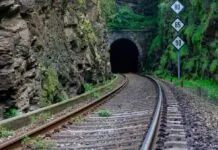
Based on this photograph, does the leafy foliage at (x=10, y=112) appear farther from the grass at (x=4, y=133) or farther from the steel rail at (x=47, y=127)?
the grass at (x=4, y=133)

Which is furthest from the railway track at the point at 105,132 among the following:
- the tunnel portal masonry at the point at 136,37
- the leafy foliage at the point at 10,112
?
the tunnel portal masonry at the point at 136,37

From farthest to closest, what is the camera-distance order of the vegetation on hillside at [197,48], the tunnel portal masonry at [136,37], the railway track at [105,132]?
the tunnel portal masonry at [136,37]
the vegetation on hillside at [197,48]
the railway track at [105,132]

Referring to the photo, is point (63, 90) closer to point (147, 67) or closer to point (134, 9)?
point (147, 67)

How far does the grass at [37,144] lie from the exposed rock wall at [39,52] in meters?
3.22

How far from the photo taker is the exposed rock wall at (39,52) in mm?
10383

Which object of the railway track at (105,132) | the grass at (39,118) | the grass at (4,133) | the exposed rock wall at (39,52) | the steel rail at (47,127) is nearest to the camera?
the steel rail at (47,127)

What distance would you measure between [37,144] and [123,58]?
50.0m

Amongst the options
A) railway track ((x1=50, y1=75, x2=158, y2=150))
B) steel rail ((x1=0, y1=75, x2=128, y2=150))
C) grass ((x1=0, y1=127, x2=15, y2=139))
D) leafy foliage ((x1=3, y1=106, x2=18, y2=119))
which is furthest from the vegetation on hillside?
grass ((x1=0, y1=127, x2=15, y2=139))

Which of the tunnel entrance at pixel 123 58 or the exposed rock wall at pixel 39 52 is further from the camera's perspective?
the tunnel entrance at pixel 123 58

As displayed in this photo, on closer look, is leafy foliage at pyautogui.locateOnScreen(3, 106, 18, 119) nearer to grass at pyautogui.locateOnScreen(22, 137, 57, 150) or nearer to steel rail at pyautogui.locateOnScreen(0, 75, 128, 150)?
steel rail at pyautogui.locateOnScreen(0, 75, 128, 150)

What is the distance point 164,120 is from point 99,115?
2.48 metres

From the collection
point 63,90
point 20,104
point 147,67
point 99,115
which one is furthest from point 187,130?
point 147,67

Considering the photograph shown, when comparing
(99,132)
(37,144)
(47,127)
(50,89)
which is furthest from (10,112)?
(37,144)

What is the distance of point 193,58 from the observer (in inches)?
1077
